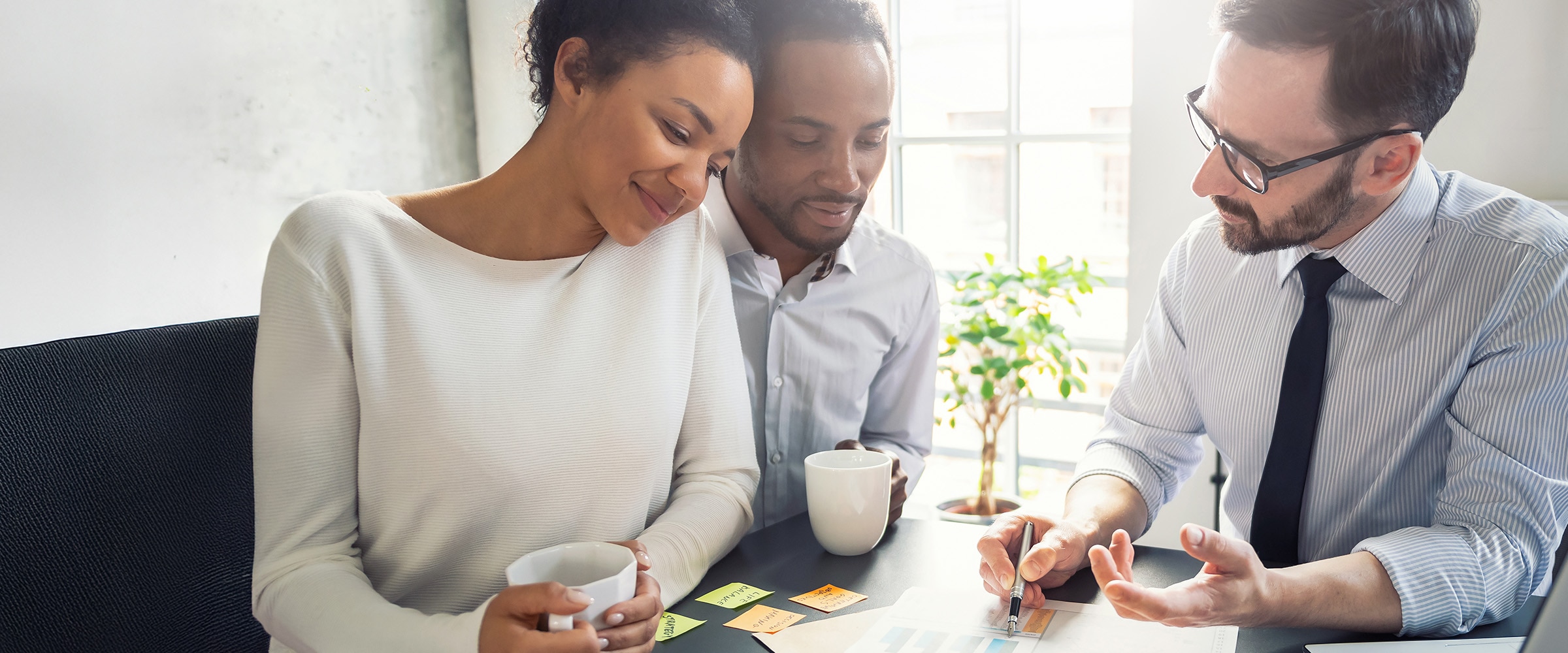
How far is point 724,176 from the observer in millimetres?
1569

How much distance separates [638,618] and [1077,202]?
2192mm

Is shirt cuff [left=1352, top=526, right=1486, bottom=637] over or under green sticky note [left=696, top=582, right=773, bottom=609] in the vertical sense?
over

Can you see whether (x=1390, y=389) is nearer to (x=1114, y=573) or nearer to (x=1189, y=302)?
(x=1189, y=302)

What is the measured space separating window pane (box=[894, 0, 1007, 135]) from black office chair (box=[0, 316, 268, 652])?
2.09 metres

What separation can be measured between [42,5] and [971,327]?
201 centimetres

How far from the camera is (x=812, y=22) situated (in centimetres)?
135

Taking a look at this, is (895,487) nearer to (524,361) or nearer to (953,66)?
(524,361)

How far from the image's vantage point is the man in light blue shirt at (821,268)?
4.42ft

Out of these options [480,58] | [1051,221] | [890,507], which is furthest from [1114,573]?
[480,58]

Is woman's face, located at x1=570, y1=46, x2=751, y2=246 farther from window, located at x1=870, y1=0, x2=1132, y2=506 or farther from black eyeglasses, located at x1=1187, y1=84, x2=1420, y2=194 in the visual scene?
window, located at x1=870, y1=0, x2=1132, y2=506

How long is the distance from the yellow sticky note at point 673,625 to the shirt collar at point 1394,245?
0.93m

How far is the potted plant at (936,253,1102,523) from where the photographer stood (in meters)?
2.39

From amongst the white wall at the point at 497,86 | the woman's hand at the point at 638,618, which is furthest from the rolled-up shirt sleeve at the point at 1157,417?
the white wall at the point at 497,86

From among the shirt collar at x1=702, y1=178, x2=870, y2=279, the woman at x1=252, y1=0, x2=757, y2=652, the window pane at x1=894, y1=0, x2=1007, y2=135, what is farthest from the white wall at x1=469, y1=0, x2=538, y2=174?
the woman at x1=252, y1=0, x2=757, y2=652
